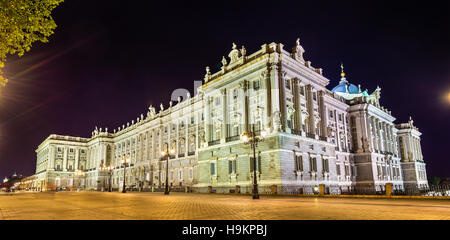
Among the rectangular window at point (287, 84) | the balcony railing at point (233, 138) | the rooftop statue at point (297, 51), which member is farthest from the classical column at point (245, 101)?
the rooftop statue at point (297, 51)

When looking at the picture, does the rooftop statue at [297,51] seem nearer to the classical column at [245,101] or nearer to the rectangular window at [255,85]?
the rectangular window at [255,85]

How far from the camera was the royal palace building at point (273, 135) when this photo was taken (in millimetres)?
34375

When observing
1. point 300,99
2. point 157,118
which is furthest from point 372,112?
point 157,118

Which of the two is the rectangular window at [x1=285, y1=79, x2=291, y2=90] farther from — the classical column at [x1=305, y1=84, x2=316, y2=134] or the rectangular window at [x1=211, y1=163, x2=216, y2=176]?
the rectangular window at [x1=211, y1=163, x2=216, y2=176]

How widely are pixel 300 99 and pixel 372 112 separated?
27.5 metres

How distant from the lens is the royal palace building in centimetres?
3438

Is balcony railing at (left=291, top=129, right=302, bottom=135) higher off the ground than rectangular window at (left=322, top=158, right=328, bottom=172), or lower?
higher

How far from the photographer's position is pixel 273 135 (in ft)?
107

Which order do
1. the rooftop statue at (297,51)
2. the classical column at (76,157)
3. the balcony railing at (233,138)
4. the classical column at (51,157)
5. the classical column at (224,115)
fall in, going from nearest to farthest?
the balcony railing at (233,138)
the rooftop statue at (297,51)
the classical column at (224,115)
the classical column at (51,157)
the classical column at (76,157)

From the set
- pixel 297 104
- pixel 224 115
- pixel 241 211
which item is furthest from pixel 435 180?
pixel 241 211

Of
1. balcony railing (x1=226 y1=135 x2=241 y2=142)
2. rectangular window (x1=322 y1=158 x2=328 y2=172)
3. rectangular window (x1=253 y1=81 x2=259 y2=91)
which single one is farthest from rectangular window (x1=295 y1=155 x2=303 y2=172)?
rectangular window (x1=253 y1=81 x2=259 y2=91)

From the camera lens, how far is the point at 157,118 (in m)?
64.4
